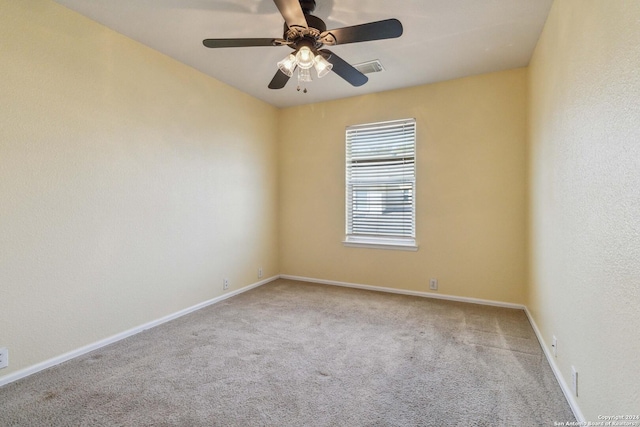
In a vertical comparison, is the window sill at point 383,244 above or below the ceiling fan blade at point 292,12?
below

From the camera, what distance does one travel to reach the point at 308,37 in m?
1.91

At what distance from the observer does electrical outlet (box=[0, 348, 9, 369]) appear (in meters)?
1.95

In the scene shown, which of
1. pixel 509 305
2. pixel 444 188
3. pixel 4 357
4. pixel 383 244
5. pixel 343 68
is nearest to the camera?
pixel 4 357

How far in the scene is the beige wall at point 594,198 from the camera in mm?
1118

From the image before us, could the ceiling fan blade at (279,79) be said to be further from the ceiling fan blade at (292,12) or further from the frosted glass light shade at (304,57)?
the ceiling fan blade at (292,12)

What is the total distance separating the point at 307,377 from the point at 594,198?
1982 millimetres

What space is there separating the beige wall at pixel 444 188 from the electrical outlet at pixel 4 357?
3180 mm

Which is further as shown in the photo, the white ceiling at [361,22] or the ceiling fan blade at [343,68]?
the white ceiling at [361,22]

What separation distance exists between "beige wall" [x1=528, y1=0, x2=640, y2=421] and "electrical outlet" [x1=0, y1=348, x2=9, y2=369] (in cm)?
340

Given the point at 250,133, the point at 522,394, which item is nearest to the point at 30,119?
the point at 250,133

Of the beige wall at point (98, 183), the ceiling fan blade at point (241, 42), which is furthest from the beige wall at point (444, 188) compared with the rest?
the ceiling fan blade at point (241, 42)

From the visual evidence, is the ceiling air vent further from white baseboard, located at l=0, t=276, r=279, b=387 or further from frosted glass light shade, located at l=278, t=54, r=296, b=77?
white baseboard, located at l=0, t=276, r=279, b=387

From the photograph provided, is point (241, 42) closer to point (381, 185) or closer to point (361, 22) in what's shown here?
point (361, 22)

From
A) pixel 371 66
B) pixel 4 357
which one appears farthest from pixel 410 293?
pixel 4 357
